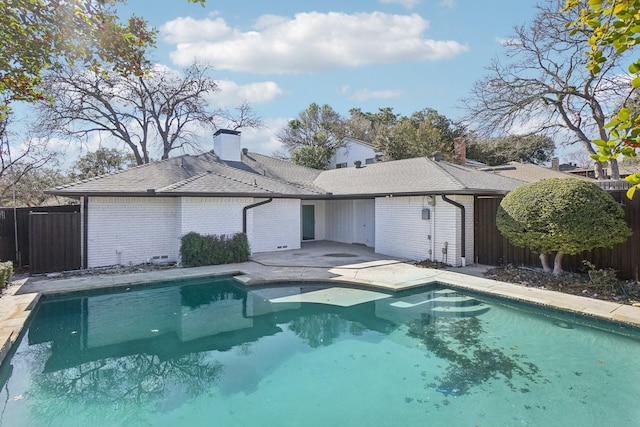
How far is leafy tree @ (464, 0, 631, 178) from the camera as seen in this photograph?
16328mm

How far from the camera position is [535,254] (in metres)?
10.9

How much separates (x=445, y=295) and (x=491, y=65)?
13.7 meters

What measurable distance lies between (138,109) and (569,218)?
2572cm

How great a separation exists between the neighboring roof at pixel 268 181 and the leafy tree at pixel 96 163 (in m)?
13.7

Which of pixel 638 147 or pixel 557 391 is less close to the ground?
pixel 638 147

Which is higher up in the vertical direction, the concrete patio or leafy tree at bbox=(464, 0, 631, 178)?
leafy tree at bbox=(464, 0, 631, 178)

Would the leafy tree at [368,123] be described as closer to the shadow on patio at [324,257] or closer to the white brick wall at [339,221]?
the white brick wall at [339,221]

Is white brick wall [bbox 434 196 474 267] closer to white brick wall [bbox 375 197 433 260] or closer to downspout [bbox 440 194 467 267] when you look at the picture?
downspout [bbox 440 194 467 267]

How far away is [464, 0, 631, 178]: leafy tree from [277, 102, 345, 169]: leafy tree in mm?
14442

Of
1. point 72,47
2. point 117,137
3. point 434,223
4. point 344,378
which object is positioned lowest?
point 344,378

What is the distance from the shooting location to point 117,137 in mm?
24969

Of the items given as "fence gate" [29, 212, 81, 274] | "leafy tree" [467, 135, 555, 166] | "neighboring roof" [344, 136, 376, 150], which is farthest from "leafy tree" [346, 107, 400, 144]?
"fence gate" [29, 212, 81, 274]

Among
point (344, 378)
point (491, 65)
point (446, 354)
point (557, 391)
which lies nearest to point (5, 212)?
point (344, 378)

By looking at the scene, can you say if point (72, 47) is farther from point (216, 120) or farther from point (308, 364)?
point (216, 120)
